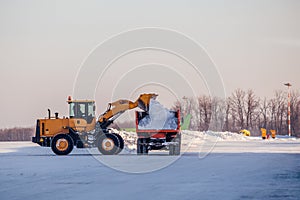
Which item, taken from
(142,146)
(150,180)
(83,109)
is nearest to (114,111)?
(83,109)

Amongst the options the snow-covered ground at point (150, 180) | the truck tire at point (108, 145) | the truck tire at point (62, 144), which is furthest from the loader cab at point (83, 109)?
the snow-covered ground at point (150, 180)

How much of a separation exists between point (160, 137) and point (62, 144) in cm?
524

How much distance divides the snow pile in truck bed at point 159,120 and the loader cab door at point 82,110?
365cm

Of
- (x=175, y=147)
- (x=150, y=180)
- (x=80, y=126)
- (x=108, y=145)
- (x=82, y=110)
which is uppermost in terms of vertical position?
(x=82, y=110)

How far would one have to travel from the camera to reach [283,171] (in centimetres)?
2042

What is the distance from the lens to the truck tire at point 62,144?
30.7 m

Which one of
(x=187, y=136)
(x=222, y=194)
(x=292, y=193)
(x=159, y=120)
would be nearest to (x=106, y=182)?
(x=222, y=194)

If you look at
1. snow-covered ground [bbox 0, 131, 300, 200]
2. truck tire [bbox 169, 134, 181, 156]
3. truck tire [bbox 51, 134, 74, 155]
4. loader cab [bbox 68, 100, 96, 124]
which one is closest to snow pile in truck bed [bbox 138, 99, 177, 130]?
truck tire [bbox 169, 134, 181, 156]

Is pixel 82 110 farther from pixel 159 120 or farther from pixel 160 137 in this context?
A: pixel 160 137

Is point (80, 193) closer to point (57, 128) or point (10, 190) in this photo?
point (10, 190)

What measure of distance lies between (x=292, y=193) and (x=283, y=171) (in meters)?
6.63

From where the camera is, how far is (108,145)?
100 ft

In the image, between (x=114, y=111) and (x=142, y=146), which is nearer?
(x=142, y=146)

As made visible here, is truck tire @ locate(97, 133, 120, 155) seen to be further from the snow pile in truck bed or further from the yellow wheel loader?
the snow pile in truck bed
